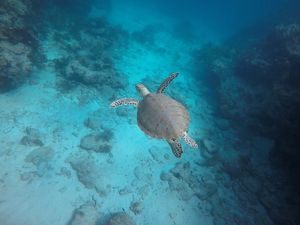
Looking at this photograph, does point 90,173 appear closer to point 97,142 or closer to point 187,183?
point 97,142

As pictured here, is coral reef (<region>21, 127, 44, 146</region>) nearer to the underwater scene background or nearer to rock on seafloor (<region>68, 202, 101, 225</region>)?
the underwater scene background

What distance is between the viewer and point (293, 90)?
8477 millimetres

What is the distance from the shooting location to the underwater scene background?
6.34m

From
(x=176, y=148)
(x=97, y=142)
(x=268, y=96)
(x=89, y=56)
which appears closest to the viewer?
(x=176, y=148)

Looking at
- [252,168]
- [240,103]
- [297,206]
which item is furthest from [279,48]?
[297,206]

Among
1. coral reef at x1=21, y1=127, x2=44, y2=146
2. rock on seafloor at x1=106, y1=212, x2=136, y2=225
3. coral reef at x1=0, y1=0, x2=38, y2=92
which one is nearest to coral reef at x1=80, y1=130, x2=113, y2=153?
coral reef at x1=21, y1=127, x2=44, y2=146

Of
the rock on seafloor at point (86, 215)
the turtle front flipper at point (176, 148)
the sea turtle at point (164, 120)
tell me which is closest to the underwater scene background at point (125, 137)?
the rock on seafloor at point (86, 215)

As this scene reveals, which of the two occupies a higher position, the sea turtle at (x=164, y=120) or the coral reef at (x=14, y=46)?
the sea turtle at (x=164, y=120)

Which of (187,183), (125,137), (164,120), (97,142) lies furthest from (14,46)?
(187,183)

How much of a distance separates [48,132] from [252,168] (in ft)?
22.9

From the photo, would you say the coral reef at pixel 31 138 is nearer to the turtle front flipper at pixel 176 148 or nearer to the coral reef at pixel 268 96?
the turtle front flipper at pixel 176 148

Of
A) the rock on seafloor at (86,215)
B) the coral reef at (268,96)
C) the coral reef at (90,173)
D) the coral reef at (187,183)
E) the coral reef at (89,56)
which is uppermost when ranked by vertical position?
the coral reef at (268,96)

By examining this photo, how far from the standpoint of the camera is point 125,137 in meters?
8.17

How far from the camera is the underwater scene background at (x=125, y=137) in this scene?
6.34m
